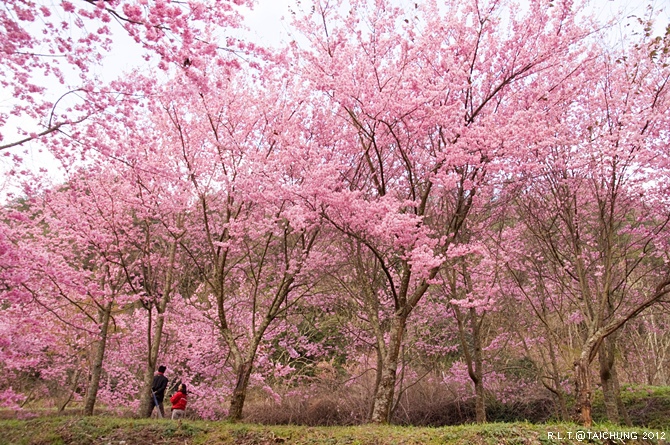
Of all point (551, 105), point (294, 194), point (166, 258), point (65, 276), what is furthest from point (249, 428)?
point (551, 105)

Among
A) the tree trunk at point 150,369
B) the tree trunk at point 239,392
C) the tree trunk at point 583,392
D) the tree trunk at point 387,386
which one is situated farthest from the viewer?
the tree trunk at point 150,369

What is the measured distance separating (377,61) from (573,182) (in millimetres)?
4239

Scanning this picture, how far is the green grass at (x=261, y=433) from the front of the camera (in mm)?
5477

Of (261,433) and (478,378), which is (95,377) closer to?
(261,433)

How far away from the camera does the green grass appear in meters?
5.48

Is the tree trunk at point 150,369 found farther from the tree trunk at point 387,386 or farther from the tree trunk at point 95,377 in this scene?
the tree trunk at point 387,386

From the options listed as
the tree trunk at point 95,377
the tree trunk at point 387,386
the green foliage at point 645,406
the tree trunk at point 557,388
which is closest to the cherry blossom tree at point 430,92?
the tree trunk at point 387,386

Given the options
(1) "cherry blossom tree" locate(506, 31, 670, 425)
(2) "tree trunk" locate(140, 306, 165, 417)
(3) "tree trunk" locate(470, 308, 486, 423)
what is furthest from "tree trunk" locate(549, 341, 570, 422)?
(2) "tree trunk" locate(140, 306, 165, 417)

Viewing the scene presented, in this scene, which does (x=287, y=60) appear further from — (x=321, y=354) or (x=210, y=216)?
(x=321, y=354)

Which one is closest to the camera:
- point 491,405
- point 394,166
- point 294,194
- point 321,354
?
point 294,194

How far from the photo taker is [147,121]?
11445 mm

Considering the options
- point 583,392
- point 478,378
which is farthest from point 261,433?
point 478,378

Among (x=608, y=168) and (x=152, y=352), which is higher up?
(x=608, y=168)

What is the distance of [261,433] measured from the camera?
6.59 meters
